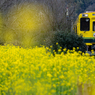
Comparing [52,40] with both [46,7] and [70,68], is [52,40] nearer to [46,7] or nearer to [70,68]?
[70,68]

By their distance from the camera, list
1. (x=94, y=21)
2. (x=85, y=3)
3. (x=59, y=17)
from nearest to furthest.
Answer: (x=94, y=21) < (x=59, y=17) < (x=85, y=3)

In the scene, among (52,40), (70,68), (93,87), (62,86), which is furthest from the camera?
(52,40)

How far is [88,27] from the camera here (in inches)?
503

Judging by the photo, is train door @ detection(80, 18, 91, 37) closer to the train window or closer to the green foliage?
the train window

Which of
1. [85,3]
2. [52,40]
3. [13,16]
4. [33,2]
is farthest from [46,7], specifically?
[85,3]

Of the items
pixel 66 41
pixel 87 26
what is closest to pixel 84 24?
pixel 87 26

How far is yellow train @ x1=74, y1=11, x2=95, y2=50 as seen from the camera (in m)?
12.5

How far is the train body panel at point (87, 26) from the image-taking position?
12.5m

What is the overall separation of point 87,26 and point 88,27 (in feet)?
0.27

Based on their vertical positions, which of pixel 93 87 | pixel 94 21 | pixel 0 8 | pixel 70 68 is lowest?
pixel 93 87

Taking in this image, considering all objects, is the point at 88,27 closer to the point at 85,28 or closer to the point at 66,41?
the point at 85,28

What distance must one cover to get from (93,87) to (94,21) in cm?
829

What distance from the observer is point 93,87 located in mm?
4922

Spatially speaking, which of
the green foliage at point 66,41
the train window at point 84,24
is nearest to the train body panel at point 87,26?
the train window at point 84,24
